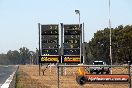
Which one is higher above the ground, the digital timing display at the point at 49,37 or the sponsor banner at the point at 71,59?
the digital timing display at the point at 49,37

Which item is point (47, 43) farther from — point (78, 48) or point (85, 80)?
point (85, 80)

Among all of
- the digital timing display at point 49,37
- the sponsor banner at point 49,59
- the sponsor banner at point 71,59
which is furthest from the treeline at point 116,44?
the sponsor banner at point 49,59

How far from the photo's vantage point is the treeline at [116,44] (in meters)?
86.5

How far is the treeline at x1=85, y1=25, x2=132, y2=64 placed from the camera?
284 ft

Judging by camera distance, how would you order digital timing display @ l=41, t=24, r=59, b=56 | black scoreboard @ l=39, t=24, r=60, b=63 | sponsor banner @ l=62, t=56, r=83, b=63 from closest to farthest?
sponsor banner @ l=62, t=56, r=83, b=63 → black scoreboard @ l=39, t=24, r=60, b=63 → digital timing display @ l=41, t=24, r=59, b=56

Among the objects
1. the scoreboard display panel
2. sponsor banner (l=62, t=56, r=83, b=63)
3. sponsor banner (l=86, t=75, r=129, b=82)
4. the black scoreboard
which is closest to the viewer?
sponsor banner (l=86, t=75, r=129, b=82)

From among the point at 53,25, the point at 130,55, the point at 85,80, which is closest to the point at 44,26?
the point at 53,25

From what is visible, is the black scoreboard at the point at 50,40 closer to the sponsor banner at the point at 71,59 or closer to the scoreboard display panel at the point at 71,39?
the scoreboard display panel at the point at 71,39

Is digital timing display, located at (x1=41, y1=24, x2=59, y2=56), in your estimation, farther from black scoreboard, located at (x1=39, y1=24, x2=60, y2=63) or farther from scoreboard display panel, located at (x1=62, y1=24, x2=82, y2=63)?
scoreboard display panel, located at (x1=62, y1=24, x2=82, y2=63)

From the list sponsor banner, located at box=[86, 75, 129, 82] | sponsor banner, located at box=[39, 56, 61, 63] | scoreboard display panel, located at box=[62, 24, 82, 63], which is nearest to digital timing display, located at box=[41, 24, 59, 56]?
scoreboard display panel, located at box=[62, 24, 82, 63]

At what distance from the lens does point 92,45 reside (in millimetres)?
103500

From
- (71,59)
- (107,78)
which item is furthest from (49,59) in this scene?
(107,78)

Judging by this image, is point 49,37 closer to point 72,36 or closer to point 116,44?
point 72,36

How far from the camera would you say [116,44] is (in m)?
91.8
